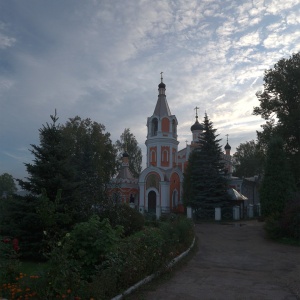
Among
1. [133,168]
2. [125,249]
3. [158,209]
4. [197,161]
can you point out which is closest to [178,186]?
[158,209]

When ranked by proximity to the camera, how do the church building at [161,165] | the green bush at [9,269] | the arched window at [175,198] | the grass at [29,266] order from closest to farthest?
the green bush at [9,269], the grass at [29,266], the church building at [161,165], the arched window at [175,198]

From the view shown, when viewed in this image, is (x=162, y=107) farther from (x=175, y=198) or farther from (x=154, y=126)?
(x=175, y=198)

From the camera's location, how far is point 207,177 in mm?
27953

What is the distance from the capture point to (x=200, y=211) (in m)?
26.8

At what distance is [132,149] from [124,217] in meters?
37.4

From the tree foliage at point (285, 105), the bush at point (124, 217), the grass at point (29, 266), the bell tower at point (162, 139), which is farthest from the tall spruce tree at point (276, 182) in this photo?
the bell tower at point (162, 139)

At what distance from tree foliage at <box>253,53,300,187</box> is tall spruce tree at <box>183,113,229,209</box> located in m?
5.37

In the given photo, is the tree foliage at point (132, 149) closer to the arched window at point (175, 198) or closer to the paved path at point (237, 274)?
the arched window at point (175, 198)

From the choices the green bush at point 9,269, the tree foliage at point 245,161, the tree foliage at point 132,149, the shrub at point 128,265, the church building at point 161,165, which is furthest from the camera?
the tree foliage at point 245,161

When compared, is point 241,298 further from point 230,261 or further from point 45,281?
point 230,261

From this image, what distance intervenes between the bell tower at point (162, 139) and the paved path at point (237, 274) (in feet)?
77.4

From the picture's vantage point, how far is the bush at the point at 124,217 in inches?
505

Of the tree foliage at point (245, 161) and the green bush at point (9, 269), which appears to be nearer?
the green bush at point (9, 269)

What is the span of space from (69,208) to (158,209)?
2058 centimetres
